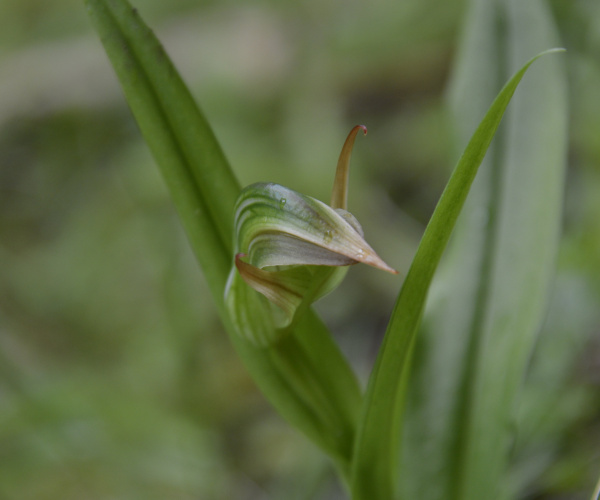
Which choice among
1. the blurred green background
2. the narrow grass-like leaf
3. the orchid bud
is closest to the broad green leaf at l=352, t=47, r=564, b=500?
the orchid bud

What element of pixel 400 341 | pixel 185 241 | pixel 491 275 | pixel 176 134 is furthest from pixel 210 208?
pixel 185 241

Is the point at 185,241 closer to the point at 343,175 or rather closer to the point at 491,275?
the point at 491,275

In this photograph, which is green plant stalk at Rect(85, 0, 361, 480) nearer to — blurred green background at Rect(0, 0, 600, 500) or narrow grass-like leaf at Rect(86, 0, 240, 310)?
narrow grass-like leaf at Rect(86, 0, 240, 310)

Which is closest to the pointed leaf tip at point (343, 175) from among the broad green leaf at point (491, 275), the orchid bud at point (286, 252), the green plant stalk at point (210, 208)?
the orchid bud at point (286, 252)

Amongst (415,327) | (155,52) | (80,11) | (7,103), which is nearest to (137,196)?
(7,103)

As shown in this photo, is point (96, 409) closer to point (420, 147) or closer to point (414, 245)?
point (414, 245)

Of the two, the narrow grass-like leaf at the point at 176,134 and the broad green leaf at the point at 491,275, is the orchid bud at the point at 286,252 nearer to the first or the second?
the narrow grass-like leaf at the point at 176,134
